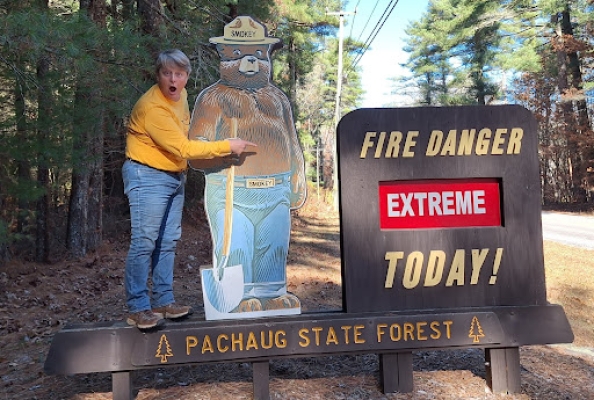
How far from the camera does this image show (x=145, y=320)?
3.18 meters

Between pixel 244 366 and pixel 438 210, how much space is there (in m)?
2.15

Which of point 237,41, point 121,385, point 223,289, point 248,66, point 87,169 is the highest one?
point 237,41

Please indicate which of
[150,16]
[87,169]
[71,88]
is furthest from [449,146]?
[150,16]

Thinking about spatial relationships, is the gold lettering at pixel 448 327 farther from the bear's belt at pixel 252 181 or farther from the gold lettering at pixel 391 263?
the bear's belt at pixel 252 181

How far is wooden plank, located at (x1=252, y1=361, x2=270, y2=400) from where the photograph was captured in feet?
11.0

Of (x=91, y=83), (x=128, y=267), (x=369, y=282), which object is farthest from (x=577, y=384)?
(x=91, y=83)

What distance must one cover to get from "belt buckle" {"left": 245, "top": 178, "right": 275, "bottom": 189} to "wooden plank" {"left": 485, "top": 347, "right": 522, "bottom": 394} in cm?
209

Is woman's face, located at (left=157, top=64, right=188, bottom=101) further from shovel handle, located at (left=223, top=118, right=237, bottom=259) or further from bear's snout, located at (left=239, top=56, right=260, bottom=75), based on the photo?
shovel handle, located at (left=223, top=118, right=237, bottom=259)

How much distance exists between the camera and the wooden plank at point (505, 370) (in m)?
3.54

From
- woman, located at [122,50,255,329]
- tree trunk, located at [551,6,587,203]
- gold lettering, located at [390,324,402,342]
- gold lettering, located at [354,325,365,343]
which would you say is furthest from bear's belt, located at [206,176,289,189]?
tree trunk, located at [551,6,587,203]

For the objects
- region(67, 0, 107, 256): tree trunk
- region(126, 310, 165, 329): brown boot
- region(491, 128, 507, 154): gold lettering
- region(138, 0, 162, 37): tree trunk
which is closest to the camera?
region(126, 310, 165, 329): brown boot

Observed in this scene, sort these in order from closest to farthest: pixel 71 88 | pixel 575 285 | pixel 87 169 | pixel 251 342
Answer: pixel 251 342
pixel 71 88
pixel 575 285
pixel 87 169

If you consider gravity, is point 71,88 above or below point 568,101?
below

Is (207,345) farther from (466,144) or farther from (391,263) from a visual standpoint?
(466,144)
